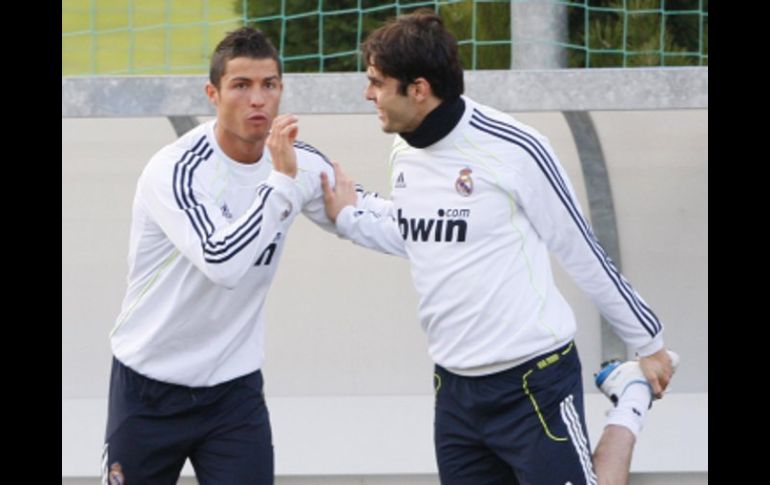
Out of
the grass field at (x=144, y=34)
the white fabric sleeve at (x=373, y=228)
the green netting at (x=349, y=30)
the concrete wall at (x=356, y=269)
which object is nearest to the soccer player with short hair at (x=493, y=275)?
the white fabric sleeve at (x=373, y=228)

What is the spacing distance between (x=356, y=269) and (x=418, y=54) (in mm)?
2962

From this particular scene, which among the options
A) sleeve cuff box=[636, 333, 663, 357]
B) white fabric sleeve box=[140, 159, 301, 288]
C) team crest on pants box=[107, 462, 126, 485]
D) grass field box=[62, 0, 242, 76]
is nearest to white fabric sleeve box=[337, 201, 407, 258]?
white fabric sleeve box=[140, 159, 301, 288]

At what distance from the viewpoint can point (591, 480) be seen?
13.3 feet

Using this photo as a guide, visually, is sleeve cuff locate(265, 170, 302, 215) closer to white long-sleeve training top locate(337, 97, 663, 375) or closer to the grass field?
white long-sleeve training top locate(337, 97, 663, 375)

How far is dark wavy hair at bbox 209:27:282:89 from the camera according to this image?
433 centimetres

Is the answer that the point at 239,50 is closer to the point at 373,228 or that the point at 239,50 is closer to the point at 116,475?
the point at 373,228

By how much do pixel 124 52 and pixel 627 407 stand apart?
5460 millimetres

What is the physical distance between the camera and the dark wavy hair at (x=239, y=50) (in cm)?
433

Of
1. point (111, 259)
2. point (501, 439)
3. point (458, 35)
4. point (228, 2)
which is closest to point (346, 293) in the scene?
point (111, 259)

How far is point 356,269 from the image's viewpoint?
690 cm

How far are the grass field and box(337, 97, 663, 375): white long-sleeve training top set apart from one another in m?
3.88

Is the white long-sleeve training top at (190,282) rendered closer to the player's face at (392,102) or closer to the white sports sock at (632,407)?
the player's face at (392,102)

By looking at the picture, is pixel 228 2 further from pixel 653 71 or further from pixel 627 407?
pixel 627 407

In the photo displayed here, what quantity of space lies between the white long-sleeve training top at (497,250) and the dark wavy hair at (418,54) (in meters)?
0.12
